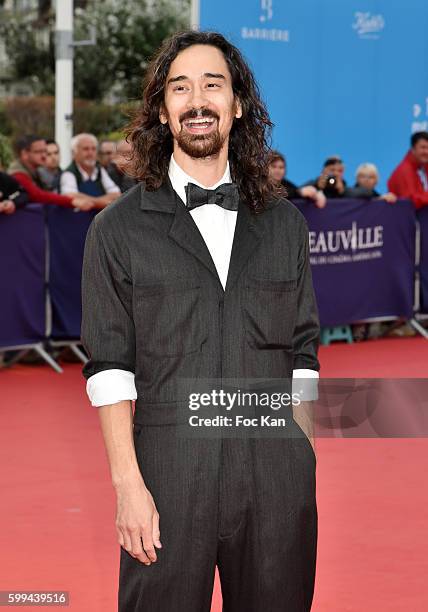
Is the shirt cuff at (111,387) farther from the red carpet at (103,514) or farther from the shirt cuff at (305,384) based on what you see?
the red carpet at (103,514)

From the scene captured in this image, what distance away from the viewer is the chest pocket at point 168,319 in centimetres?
297

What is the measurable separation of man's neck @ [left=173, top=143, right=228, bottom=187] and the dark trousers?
0.62 metres

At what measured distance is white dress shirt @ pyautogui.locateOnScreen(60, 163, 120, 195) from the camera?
10.9 m

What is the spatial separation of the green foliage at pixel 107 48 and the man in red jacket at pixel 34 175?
2667 cm

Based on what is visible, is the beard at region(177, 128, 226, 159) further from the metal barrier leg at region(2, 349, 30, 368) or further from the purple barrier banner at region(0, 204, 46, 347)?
the metal barrier leg at region(2, 349, 30, 368)

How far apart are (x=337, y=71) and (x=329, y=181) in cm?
206

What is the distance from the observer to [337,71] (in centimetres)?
1329

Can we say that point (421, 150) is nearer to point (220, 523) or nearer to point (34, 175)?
point (34, 175)

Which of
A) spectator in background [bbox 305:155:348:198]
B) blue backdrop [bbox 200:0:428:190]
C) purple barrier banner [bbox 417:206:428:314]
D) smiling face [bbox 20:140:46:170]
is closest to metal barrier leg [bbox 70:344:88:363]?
smiling face [bbox 20:140:46:170]

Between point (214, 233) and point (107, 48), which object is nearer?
point (214, 233)

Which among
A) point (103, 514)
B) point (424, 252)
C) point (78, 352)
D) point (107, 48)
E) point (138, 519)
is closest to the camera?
point (138, 519)

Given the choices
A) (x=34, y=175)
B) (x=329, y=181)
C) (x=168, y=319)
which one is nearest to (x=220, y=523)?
(x=168, y=319)

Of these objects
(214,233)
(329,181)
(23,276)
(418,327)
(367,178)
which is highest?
(214,233)
